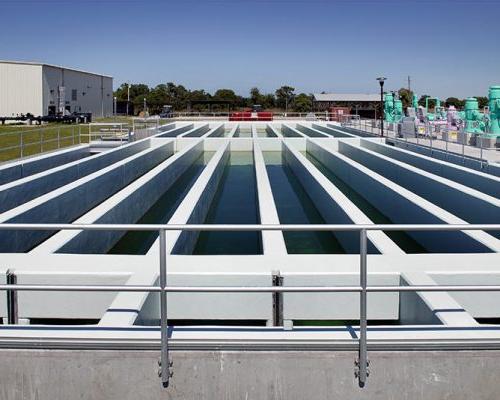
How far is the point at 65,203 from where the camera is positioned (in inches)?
486

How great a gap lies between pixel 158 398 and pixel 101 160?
1604 centimetres

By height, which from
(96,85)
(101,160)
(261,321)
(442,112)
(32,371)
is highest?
(96,85)

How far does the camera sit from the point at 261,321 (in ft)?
22.8

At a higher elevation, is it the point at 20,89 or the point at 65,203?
the point at 20,89

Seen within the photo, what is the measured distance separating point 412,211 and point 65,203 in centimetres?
697

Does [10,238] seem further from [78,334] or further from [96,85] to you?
[96,85]

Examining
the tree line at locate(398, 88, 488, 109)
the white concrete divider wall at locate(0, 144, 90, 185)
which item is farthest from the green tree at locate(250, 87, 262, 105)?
the white concrete divider wall at locate(0, 144, 90, 185)

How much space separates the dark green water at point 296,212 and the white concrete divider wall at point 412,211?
151 cm

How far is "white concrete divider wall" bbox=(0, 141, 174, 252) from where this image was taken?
9.94 metres

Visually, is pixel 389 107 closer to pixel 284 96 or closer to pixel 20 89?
pixel 20 89

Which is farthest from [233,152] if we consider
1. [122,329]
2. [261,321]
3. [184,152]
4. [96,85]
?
[96,85]

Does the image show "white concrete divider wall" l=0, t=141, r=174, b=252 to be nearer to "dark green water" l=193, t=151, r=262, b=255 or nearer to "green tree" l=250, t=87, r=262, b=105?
"dark green water" l=193, t=151, r=262, b=255

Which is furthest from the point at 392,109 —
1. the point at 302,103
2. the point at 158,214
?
the point at 302,103

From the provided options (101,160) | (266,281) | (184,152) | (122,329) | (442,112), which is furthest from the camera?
(442,112)
